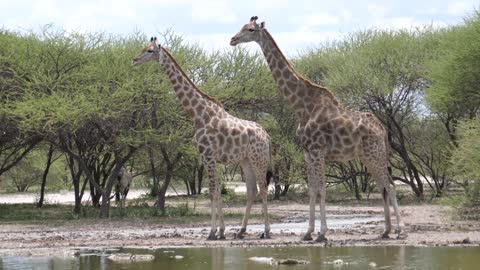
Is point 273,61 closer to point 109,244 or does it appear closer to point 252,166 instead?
point 252,166

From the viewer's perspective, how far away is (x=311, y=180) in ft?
55.0

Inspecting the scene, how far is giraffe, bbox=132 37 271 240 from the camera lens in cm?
1772

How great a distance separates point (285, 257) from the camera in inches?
548

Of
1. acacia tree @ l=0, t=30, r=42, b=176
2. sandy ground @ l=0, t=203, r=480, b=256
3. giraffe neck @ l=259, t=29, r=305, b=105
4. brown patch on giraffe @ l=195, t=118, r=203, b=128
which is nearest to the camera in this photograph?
sandy ground @ l=0, t=203, r=480, b=256

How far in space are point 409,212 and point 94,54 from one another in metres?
9.87

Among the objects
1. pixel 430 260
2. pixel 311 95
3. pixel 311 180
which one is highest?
pixel 311 95

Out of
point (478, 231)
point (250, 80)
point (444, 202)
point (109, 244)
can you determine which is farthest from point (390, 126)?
point (109, 244)

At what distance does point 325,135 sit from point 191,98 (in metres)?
3.01

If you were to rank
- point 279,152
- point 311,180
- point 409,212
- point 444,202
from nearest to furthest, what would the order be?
point 311,180
point 444,202
point 409,212
point 279,152

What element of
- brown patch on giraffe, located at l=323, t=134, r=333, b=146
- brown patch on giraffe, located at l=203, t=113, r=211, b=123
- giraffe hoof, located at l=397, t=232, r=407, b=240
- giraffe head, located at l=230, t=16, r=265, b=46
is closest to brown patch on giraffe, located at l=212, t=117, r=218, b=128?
brown patch on giraffe, located at l=203, t=113, r=211, b=123

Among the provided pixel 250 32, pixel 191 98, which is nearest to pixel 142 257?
pixel 191 98

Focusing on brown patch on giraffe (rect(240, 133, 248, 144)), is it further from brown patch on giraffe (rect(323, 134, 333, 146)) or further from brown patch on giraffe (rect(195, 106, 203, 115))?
brown patch on giraffe (rect(323, 134, 333, 146))

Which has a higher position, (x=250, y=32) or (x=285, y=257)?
(x=250, y=32)

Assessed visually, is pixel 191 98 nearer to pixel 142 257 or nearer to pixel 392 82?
pixel 142 257
